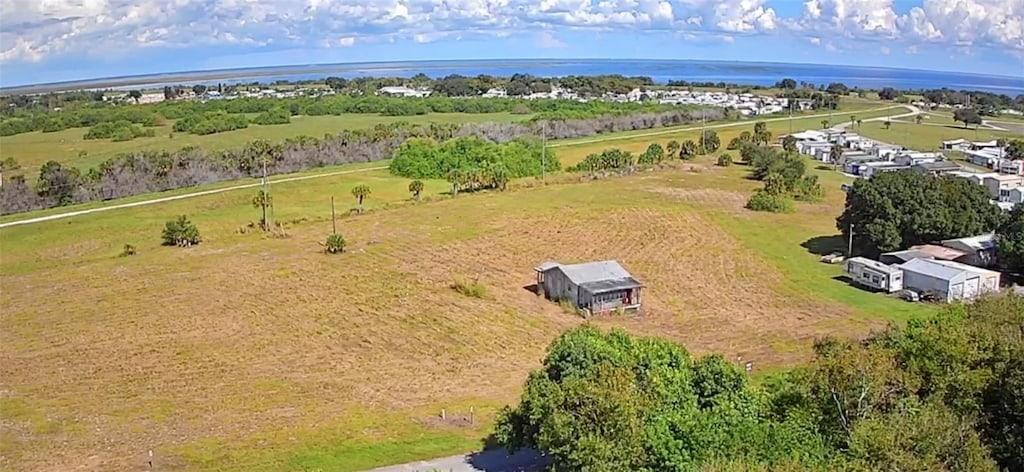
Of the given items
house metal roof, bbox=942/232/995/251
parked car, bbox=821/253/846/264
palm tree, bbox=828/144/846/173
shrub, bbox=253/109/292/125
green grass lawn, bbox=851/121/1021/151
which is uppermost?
shrub, bbox=253/109/292/125

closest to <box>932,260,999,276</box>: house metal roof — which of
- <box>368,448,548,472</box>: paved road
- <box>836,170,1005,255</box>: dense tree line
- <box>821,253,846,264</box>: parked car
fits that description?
<box>836,170,1005,255</box>: dense tree line

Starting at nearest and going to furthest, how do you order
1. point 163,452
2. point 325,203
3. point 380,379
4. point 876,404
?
point 876,404, point 163,452, point 380,379, point 325,203

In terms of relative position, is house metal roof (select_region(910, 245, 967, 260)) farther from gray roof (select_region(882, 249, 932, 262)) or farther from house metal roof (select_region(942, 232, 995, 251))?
house metal roof (select_region(942, 232, 995, 251))

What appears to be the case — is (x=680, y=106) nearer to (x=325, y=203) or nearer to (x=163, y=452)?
(x=325, y=203)

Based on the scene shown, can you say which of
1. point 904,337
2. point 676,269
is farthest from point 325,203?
point 904,337

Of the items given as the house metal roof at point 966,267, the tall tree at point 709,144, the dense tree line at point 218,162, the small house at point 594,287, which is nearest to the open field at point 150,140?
the dense tree line at point 218,162

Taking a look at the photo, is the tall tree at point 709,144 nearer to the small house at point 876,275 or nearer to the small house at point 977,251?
the small house at point 977,251
